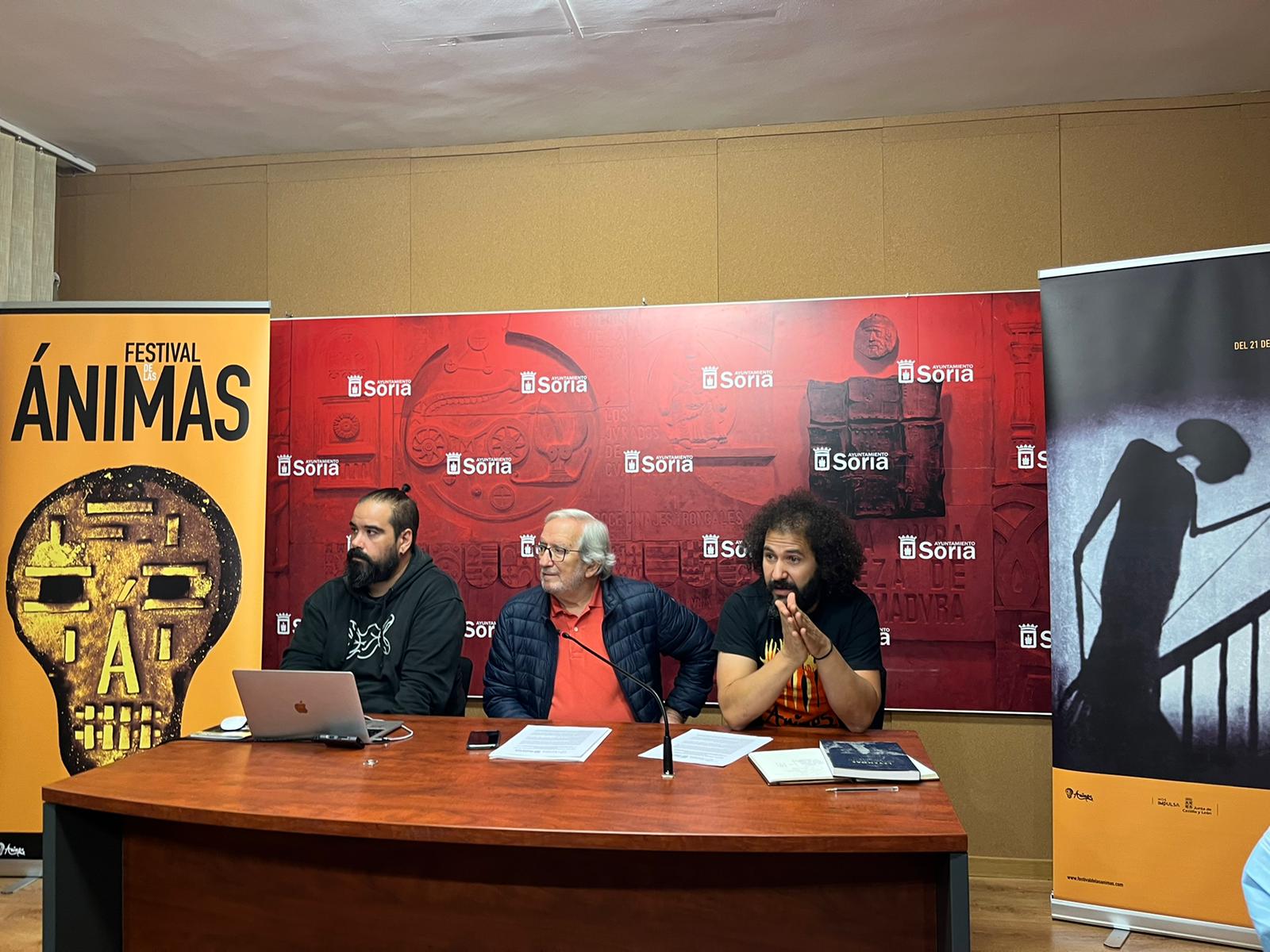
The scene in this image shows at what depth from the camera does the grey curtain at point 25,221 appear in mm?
4020

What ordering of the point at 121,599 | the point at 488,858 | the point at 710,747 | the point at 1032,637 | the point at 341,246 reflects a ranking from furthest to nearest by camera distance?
the point at 341,246 → the point at 1032,637 → the point at 121,599 → the point at 710,747 → the point at 488,858

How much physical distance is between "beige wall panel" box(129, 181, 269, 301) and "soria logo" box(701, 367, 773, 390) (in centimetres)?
199

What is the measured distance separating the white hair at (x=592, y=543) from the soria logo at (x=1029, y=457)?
1581 mm

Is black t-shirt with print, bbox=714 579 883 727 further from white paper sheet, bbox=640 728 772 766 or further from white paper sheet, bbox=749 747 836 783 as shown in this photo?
white paper sheet, bbox=749 747 836 783

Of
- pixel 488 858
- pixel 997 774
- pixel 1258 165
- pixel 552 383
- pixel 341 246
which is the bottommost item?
pixel 997 774

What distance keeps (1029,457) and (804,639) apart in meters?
1.54

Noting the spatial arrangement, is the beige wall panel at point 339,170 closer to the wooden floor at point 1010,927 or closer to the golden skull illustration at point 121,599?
the golden skull illustration at point 121,599

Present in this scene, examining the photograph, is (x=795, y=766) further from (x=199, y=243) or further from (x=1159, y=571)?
(x=199, y=243)

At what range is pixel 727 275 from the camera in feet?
13.4

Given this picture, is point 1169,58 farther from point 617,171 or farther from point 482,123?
point 482,123

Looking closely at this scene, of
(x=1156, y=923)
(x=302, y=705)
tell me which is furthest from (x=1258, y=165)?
(x=302, y=705)

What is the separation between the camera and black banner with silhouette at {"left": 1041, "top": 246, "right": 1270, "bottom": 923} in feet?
9.68

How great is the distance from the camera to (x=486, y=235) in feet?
13.9

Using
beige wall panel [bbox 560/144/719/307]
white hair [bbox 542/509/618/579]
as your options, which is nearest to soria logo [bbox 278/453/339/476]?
beige wall panel [bbox 560/144/719/307]
